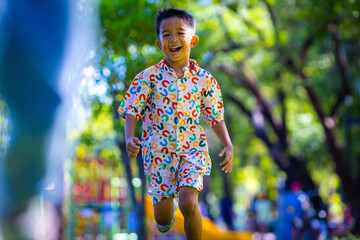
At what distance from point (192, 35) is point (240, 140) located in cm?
2172

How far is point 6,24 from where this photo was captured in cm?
188

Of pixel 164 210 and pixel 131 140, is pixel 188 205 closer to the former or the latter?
pixel 164 210

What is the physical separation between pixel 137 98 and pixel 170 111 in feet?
0.80

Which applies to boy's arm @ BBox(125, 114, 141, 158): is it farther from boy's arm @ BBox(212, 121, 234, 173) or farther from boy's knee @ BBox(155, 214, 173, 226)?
boy's arm @ BBox(212, 121, 234, 173)

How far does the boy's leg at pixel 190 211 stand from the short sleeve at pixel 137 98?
0.63 meters

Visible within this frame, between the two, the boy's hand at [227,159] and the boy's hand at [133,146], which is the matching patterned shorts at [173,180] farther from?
the boy's hand at [133,146]

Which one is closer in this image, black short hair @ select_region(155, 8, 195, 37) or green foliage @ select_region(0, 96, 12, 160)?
green foliage @ select_region(0, 96, 12, 160)

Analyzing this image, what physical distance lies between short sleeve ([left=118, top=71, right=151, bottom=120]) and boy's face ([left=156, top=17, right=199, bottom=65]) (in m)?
0.24

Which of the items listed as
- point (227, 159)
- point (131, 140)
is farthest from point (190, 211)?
point (131, 140)

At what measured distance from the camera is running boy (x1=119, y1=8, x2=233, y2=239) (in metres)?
3.35

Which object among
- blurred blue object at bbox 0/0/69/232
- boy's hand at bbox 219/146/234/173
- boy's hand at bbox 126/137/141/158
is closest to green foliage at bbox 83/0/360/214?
boy's hand at bbox 219/146/234/173

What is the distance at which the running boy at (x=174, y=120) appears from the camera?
11.0 ft

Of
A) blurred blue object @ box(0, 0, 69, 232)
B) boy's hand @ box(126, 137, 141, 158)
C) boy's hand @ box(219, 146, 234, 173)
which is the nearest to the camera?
blurred blue object @ box(0, 0, 69, 232)

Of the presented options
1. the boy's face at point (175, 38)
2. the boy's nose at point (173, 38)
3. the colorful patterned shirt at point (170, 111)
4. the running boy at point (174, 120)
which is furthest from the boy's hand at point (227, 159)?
the boy's nose at point (173, 38)
